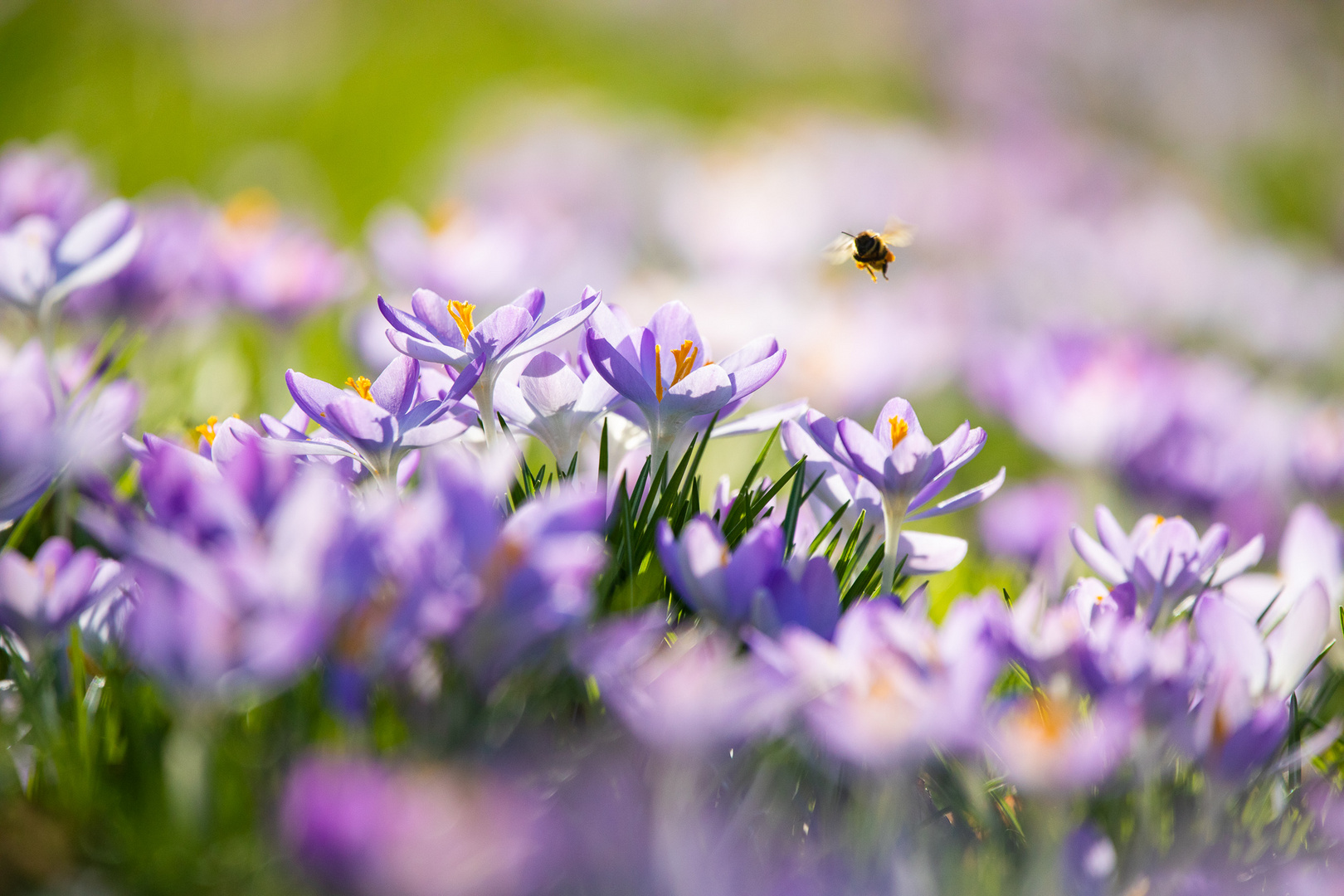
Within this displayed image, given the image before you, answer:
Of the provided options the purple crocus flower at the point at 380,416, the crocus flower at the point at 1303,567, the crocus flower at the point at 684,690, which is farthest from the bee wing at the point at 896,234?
the crocus flower at the point at 684,690

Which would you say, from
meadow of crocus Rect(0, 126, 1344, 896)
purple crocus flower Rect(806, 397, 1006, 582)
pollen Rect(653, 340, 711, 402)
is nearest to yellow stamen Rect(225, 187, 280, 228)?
meadow of crocus Rect(0, 126, 1344, 896)

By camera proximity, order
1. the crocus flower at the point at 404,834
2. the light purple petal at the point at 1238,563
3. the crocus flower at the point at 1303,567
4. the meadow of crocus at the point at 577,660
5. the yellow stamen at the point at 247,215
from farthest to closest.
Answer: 1. the yellow stamen at the point at 247,215
2. the crocus flower at the point at 1303,567
3. the light purple petal at the point at 1238,563
4. the meadow of crocus at the point at 577,660
5. the crocus flower at the point at 404,834

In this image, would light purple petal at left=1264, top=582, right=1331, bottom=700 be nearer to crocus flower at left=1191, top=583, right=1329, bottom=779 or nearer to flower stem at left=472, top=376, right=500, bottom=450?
crocus flower at left=1191, top=583, right=1329, bottom=779

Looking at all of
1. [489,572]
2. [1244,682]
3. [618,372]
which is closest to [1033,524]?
[1244,682]

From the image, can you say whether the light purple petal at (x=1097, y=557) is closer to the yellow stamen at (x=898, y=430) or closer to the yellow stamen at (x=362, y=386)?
the yellow stamen at (x=898, y=430)

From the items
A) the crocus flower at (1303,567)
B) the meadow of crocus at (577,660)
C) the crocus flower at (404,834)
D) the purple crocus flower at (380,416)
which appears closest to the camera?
the crocus flower at (404,834)

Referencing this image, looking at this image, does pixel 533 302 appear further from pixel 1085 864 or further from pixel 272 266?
pixel 272 266
